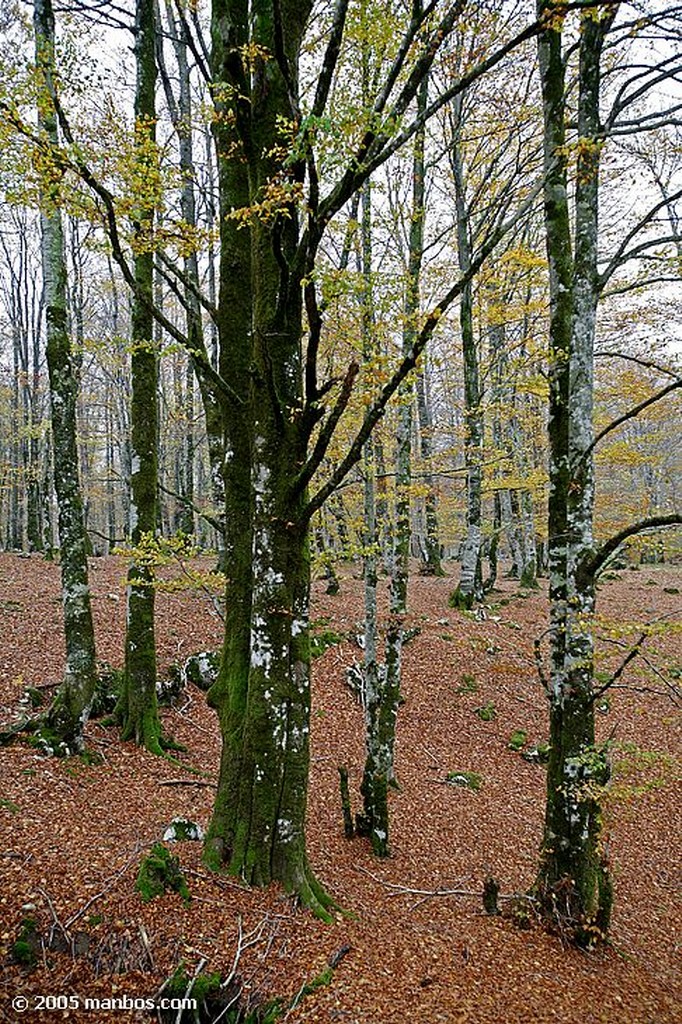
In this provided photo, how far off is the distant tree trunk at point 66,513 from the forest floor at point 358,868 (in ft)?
1.82

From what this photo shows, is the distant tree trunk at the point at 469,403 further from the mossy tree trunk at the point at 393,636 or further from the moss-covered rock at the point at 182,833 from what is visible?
the moss-covered rock at the point at 182,833

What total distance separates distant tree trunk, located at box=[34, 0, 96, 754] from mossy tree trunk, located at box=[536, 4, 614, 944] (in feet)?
18.5

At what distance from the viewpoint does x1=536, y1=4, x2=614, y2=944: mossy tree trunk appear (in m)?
5.87

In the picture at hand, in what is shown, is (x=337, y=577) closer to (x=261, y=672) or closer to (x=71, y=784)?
(x=71, y=784)

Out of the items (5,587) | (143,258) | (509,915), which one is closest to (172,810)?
(509,915)

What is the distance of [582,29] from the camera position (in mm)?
6211

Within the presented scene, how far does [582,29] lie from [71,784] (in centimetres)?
981

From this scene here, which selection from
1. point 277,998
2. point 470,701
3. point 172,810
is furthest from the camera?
point 470,701

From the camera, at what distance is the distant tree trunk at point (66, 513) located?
7.59m

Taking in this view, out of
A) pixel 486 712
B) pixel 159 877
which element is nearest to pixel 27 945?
pixel 159 877

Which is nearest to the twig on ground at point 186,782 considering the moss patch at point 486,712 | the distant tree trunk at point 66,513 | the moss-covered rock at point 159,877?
the distant tree trunk at point 66,513

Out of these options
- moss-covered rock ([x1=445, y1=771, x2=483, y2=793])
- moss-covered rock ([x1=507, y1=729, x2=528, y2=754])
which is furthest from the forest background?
moss-covered rock ([x1=507, y1=729, x2=528, y2=754])

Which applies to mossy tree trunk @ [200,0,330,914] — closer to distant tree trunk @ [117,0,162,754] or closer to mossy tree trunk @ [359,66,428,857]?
mossy tree trunk @ [359,66,428,857]

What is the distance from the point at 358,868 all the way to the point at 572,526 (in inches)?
174
